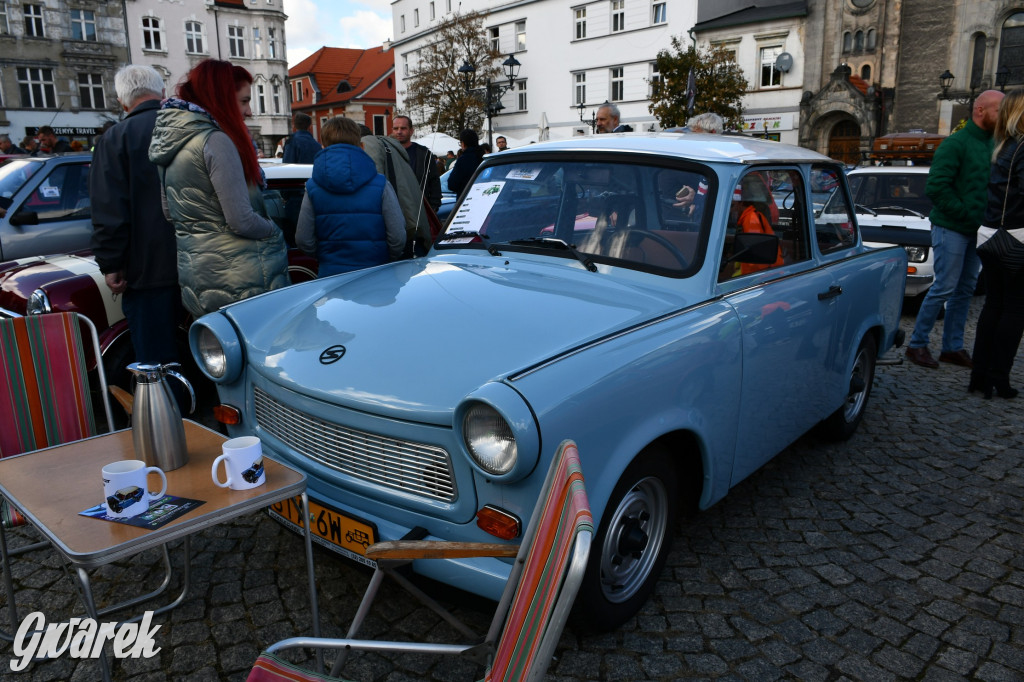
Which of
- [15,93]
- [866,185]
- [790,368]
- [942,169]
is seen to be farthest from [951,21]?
[15,93]

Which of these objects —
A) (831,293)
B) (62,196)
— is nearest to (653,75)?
(62,196)

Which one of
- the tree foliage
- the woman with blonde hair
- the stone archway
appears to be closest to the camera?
the woman with blonde hair

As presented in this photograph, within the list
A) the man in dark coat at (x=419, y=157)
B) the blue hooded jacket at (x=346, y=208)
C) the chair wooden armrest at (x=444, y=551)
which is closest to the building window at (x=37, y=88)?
the man in dark coat at (x=419, y=157)

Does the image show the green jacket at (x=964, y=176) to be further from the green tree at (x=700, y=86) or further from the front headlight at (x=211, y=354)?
the green tree at (x=700, y=86)

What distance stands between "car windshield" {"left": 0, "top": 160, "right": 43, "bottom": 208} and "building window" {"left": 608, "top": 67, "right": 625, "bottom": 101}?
3705cm

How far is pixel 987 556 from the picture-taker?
329 centimetres

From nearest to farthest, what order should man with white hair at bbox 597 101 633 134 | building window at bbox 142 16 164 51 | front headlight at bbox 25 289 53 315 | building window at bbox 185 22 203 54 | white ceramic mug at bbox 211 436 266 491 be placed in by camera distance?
white ceramic mug at bbox 211 436 266 491 → front headlight at bbox 25 289 53 315 → man with white hair at bbox 597 101 633 134 → building window at bbox 142 16 164 51 → building window at bbox 185 22 203 54

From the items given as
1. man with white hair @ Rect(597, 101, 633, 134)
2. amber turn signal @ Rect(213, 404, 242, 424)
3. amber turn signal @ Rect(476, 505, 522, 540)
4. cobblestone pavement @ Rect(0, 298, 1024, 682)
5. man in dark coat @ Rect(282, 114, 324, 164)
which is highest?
man with white hair @ Rect(597, 101, 633, 134)

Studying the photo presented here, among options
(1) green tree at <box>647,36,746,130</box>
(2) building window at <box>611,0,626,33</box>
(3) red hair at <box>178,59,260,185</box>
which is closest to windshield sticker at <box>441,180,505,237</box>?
(3) red hair at <box>178,59,260,185</box>

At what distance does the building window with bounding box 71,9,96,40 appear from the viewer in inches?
1665

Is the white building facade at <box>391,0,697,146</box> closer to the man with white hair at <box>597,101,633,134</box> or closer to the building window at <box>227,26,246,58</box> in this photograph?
the building window at <box>227,26,246,58</box>

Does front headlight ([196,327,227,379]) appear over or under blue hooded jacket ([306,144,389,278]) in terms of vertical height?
under

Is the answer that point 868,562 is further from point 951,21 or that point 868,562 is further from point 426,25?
point 426,25

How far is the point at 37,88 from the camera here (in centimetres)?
4128
